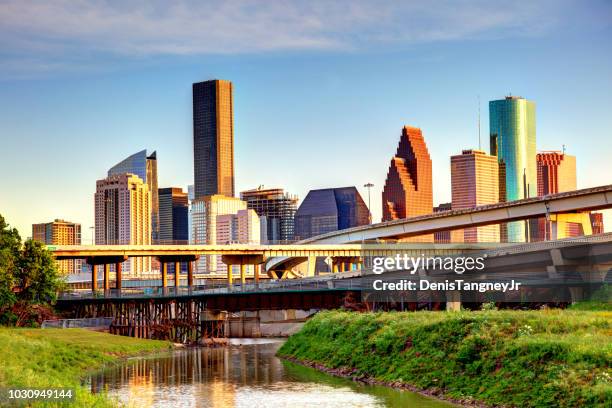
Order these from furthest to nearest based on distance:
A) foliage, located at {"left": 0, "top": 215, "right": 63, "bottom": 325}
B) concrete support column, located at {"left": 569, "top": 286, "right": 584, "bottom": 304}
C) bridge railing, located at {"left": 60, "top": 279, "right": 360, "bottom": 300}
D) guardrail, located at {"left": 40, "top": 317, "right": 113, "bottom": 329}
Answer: bridge railing, located at {"left": 60, "top": 279, "right": 360, "bottom": 300}
guardrail, located at {"left": 40, "top": 317, "right": 113, "bottom": 329}
foliage, located at {"left": 0, "top": 215, "right": 63, "bottom": 325}
concrete support column, located at {"left": 569, "top": 286, "right": 584, "bottom": 304}

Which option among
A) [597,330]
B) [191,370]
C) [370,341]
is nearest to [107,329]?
[191,370]

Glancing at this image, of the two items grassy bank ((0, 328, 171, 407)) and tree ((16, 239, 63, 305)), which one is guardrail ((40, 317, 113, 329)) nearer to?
tree ((16, 239, 63, 305))

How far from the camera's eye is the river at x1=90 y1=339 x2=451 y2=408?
54406mm

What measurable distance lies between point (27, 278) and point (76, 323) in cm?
830

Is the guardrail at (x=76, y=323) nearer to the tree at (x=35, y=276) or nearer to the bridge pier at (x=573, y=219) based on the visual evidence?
the tree at (x=35, y=276)

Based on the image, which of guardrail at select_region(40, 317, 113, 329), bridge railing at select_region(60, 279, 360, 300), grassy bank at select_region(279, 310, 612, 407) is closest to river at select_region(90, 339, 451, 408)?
grassy bank at select_region(279, 310, 612, 407)

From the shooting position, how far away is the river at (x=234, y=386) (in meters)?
54.4

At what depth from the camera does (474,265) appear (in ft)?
307

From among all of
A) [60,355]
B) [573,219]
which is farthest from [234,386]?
[573,219]

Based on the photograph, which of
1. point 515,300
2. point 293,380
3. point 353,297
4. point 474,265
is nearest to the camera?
point 293,380

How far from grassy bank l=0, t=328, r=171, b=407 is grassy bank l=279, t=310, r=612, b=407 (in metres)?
18.0

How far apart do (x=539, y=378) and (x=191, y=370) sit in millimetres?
34537

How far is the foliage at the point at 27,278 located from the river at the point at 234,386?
67.5ft

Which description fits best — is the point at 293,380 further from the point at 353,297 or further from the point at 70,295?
the point at 70,295
